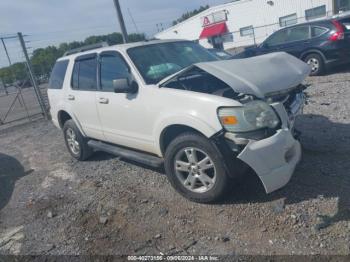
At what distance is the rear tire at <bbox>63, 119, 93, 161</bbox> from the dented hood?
2.91 metres

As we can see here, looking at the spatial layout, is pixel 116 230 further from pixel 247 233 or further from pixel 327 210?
pixel 327 210

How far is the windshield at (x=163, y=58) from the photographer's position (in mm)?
4215

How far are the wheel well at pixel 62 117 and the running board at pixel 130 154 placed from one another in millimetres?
899

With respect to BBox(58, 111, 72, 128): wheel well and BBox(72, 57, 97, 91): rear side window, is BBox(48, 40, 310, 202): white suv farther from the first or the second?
BBox(58, 111, 72, 128): wheel well

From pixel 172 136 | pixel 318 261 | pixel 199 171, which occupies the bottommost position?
pixel 318 261

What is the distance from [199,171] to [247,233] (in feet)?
2.72

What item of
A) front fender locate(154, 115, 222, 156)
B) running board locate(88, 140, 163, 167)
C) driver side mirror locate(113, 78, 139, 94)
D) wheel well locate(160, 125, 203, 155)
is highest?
driver side mirror locate(113, 78, 139, 94)

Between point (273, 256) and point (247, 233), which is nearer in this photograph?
Answer: point (273, 256)

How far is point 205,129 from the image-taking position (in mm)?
3322

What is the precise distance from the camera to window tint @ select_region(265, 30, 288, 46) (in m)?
10.8

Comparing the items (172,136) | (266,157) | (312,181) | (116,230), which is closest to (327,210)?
(312,181)

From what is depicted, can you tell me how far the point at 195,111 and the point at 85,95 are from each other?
2350mm

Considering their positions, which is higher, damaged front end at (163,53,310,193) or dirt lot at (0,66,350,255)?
damaged front end at (163,53,310,193)

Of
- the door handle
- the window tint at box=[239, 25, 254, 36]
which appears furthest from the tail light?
the window tint at box=[239, 25, 254, 36]
